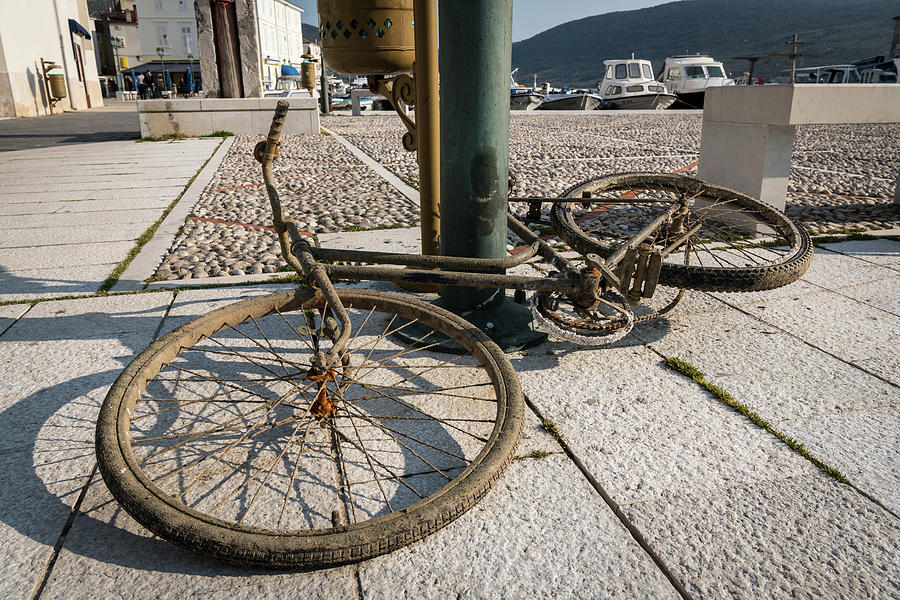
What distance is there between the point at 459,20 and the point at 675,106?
27.9 m

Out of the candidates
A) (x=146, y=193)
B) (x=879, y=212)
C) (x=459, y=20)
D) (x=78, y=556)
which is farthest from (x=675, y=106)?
(x=78, y=556)

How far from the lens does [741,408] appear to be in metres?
2.35

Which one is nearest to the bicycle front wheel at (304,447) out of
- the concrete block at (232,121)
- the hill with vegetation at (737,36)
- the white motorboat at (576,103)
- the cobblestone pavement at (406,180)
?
the cobblestone pavement at (406,180)

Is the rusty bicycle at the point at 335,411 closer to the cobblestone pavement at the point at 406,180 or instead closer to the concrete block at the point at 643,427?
the concrete block at the point at 643,427

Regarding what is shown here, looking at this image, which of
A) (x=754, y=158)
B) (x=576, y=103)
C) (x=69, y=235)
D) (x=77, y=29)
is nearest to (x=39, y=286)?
(x=69, y=235)

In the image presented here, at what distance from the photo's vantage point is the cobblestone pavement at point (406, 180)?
16.4 ft

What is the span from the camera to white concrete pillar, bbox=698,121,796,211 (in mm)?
5074

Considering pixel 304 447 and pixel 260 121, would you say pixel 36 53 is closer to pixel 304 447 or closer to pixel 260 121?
pixel 260 121

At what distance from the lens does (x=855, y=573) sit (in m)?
1.58

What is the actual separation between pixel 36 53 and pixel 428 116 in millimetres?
27122

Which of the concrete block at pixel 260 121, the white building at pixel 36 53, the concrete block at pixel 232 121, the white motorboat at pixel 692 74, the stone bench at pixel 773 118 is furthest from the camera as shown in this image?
the white motorboat at pixel 692 74

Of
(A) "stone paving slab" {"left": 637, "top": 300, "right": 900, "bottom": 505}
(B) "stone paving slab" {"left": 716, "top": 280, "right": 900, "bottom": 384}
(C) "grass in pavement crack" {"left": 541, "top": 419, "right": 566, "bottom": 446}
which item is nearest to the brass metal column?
(A) "stone paving slab" {"left": 637, "top": 300, "right": 900, "bottom": 505}

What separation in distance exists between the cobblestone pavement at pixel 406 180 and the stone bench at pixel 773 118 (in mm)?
607

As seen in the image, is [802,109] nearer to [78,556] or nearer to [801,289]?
[801,289]
